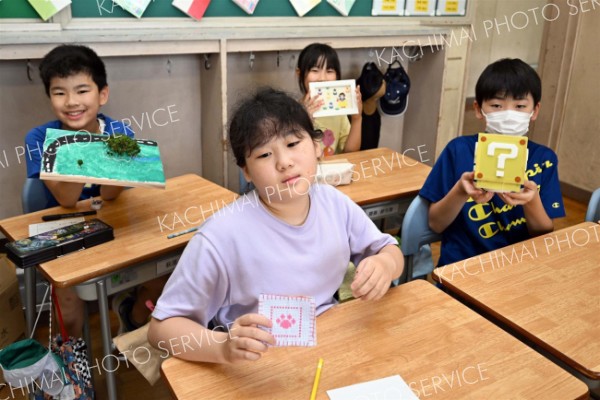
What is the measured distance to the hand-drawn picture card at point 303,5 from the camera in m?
3.21

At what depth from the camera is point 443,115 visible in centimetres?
378

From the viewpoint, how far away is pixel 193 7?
2.87m

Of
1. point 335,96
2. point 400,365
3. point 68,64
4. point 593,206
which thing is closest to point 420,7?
point 335,96

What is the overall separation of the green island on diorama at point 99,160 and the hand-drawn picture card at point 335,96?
3.34 ft

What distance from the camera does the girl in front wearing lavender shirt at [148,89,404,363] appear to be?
118cm

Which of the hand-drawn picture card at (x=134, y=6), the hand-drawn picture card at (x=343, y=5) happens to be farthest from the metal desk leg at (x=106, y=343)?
the hand-drawn picture card at (x=343, y=5)

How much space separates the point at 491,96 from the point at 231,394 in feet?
4.74

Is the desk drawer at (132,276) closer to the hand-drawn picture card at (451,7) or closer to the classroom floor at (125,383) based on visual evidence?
the classroom floor at (125,383)

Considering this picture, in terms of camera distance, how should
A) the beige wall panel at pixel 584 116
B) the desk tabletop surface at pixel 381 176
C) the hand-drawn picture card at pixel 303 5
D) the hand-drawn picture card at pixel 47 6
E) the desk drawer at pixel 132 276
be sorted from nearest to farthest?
the desk drawer at pixel 132 276 → the desk tabletop surface at pixel 381 176 → the hand-drawn picture card at pixel 47 6 → the hand-drawn picture card at pixel 303 5 → the beige wall panel at pixel 584 116

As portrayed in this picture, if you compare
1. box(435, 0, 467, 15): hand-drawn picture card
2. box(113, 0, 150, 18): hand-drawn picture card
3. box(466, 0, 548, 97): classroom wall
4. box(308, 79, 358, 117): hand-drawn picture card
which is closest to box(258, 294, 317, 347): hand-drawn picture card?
box(308, 79, 358, 117): hand-drawn picture card

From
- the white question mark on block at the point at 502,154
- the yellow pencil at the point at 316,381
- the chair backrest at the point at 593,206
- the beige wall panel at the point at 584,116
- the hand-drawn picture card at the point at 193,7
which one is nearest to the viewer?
the yellow pencil at the point at 316,381

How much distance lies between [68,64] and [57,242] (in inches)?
33.4

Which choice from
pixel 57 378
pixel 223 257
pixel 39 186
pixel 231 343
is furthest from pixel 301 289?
pixel 39 186

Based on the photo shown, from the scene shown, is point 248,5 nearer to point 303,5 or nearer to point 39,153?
point 303,5
